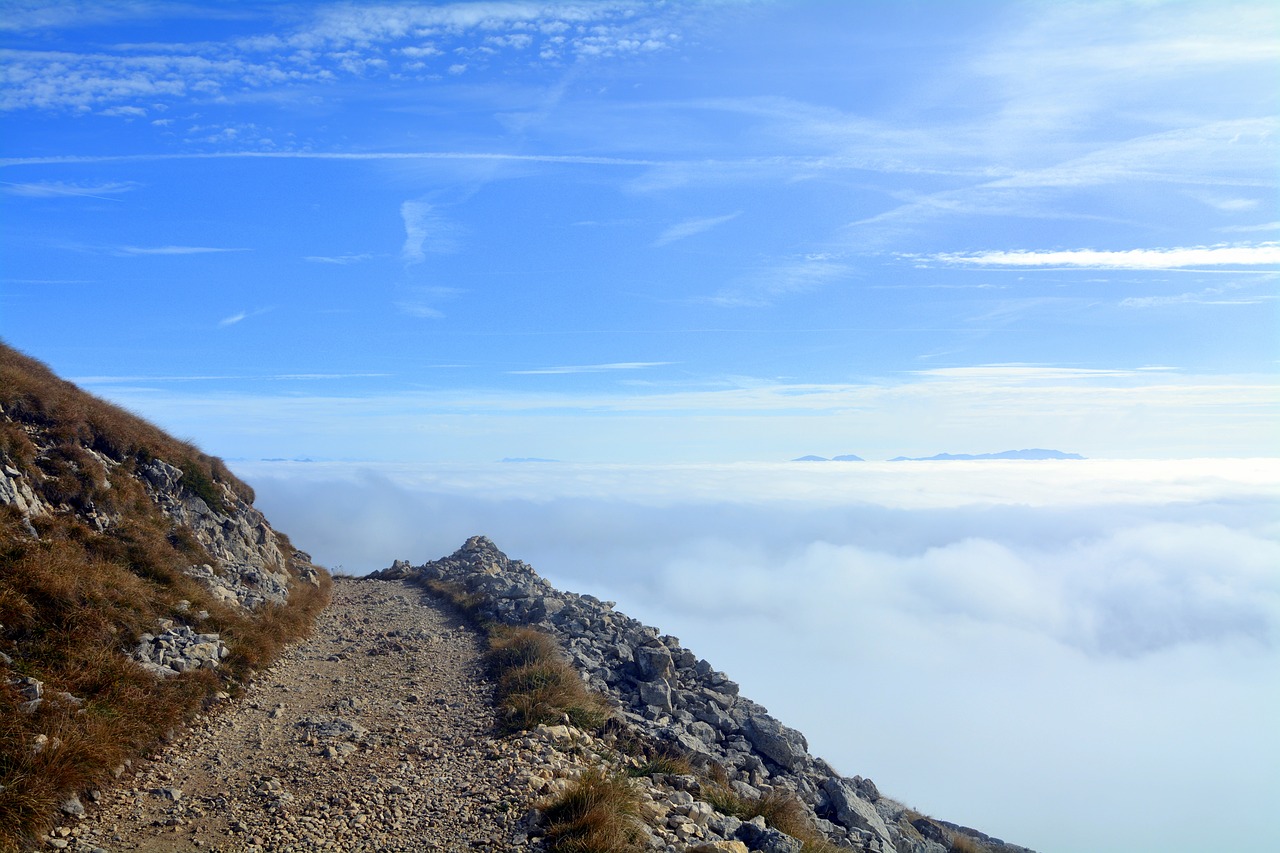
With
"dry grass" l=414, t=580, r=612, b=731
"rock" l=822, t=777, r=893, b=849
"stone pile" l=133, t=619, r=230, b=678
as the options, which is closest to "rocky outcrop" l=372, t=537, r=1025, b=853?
"rock" l=822, t=777, r=893, b=849

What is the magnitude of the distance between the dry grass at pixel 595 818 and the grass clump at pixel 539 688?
3411mm

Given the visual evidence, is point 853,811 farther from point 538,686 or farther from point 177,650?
point 177,650

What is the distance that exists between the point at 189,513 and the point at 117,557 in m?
5.41

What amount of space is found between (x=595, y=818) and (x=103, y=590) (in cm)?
987

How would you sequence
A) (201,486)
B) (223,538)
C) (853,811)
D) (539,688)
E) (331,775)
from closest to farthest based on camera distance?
(331,775), (539,688), (853,811), (223,538), (201,486)

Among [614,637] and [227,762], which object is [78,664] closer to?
[227,762]

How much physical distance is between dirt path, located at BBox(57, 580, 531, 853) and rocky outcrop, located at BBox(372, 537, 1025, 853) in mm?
3110

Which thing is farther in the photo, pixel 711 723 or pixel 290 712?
pixel 711 723

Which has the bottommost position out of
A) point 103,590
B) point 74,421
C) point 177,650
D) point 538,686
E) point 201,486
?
point 177,650

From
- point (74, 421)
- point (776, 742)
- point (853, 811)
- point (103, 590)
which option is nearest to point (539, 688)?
point (776, 742)

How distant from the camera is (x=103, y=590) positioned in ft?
42.3

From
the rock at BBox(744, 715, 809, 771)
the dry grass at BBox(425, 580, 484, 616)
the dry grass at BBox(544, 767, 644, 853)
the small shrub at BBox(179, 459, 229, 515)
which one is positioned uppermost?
the small shrub at BBox(179, 459, 229, 515)

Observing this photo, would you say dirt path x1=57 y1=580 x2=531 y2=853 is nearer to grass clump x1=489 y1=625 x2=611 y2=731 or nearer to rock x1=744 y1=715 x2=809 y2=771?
grass clump x1=489 y1=625 x2=611 y2=731

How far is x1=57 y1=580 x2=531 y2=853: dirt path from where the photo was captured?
835 cm
